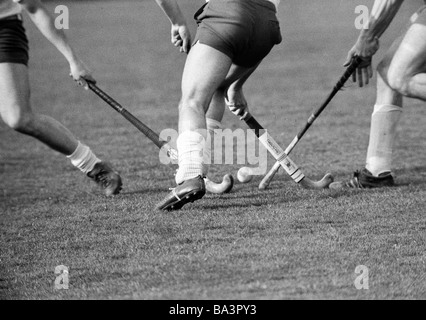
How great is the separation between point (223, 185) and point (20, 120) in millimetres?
1437

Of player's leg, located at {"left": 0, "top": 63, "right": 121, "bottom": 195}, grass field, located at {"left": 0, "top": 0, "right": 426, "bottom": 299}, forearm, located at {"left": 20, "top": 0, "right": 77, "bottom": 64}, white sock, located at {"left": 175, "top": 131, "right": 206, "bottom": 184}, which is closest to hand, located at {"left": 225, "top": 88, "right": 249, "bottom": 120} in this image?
grass field, located at {"left": 0, "top": 0, "right": 426, "bottom": 299}

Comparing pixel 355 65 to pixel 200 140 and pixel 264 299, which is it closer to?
pixel 200 140

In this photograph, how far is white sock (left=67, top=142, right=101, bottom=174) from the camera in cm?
620

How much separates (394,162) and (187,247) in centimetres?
289

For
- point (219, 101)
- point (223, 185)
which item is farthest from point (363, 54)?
point (223, 185)

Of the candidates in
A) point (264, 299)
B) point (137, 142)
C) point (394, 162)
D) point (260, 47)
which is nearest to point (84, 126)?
point (137, 142)

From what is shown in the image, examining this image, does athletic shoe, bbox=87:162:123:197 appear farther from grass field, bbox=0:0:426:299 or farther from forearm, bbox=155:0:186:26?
forearm, bbox=155:0:186:26

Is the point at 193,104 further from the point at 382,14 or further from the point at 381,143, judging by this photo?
the point at 381,143

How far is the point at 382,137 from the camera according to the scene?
610cm

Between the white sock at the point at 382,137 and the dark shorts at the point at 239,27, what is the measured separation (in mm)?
1073

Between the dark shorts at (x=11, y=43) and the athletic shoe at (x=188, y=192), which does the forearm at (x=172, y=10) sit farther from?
the athletic shoe at (x=188, y=192)

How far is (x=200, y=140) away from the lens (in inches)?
208

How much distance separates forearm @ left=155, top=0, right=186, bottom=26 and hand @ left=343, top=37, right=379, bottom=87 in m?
1.13

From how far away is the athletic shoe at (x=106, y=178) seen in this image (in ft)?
20.4
